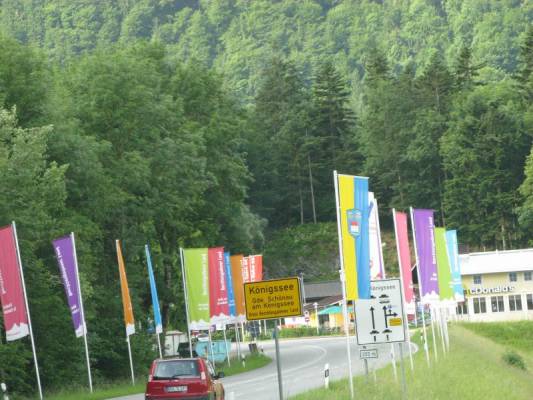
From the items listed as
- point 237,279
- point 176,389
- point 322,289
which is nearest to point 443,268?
point 237,279

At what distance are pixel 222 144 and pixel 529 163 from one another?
159 ft

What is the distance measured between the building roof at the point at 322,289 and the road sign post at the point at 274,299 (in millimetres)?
99611

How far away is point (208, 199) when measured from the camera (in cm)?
7112

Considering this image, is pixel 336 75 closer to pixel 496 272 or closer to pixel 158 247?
pixel 496 272

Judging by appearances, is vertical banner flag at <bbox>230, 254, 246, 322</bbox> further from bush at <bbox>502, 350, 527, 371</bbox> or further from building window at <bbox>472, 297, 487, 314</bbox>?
building window at <bbox>472, 297, 487, 314</bbox>

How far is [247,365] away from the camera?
6078 cm

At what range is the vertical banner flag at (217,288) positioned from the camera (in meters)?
50.1

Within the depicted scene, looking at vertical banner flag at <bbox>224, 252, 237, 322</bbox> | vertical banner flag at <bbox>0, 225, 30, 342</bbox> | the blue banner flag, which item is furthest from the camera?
vertical banner flag at <bbox>224, 252, 237, 322</bbox>

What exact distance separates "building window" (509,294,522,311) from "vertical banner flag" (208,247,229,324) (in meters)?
64.9

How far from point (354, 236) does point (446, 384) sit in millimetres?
7730

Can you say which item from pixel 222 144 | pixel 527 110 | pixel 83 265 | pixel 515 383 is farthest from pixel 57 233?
pixel 527 110

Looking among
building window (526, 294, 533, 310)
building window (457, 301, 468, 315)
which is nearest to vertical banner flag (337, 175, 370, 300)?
building window (457, 301, 468, 315)

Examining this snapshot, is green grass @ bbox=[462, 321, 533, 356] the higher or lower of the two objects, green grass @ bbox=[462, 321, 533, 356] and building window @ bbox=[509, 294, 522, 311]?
the lower

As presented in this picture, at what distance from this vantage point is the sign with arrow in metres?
27.4
